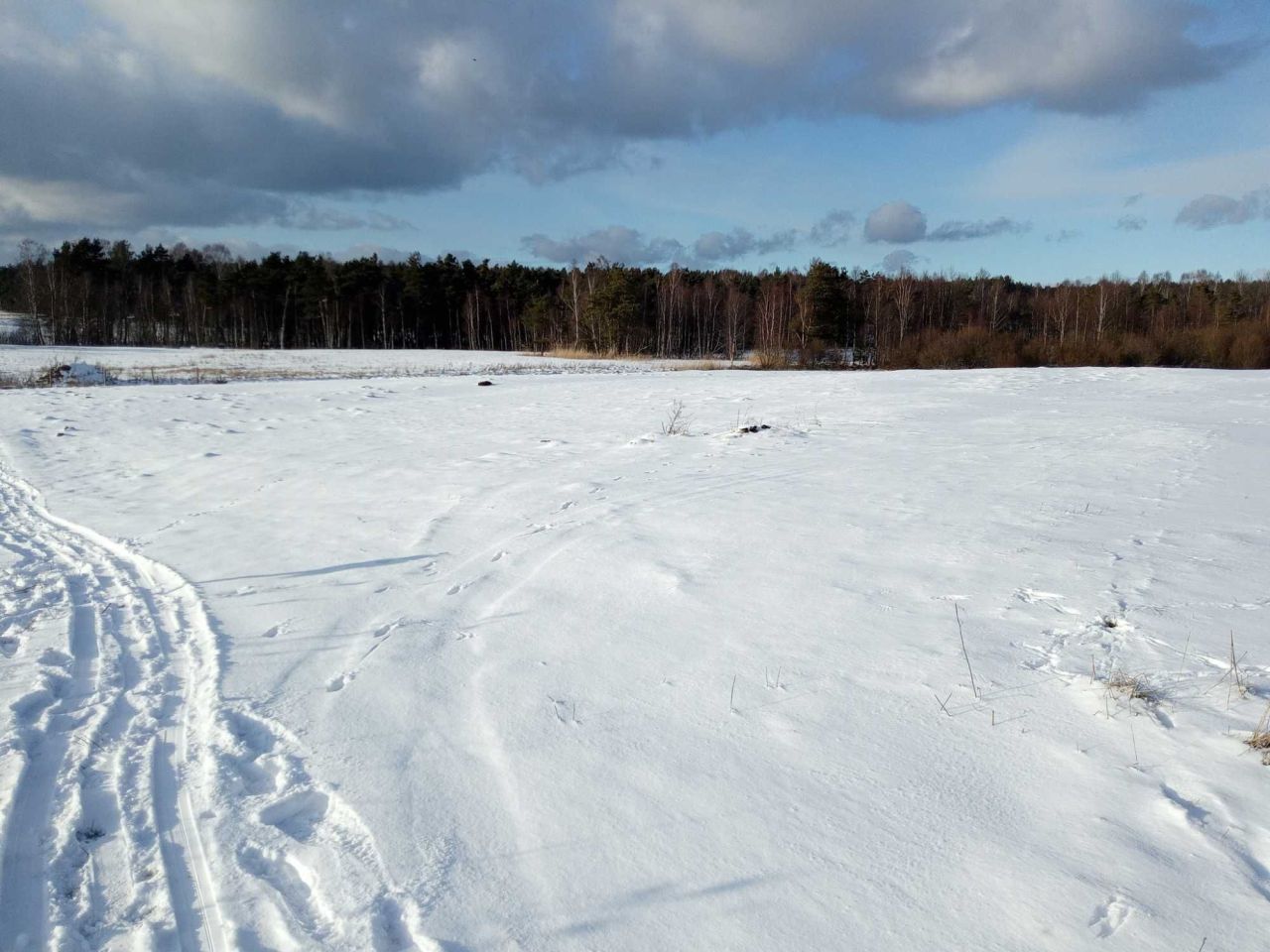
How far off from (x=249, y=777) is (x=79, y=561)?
443 cm

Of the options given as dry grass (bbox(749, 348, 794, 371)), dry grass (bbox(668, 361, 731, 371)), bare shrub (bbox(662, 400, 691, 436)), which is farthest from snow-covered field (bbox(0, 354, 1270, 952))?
dry grass (bbox(749, 348, 794, 371))

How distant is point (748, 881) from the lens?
264 cm

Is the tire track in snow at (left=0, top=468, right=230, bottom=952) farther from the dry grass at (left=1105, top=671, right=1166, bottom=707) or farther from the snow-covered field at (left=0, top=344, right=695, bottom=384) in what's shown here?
the snow-covered field at (left=0, top=344, right=695, bottom=384)

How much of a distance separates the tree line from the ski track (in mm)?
43229

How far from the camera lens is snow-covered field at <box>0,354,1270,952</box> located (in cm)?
254

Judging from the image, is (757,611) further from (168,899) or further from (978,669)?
(168,899)

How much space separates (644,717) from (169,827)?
2.05m

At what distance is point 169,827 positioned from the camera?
9.62ft

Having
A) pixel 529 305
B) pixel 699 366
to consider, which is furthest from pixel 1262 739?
pixel 529 305

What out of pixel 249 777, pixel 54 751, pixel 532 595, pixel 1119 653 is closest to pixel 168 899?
pixel 249 777

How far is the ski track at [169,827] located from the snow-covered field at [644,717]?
15mm

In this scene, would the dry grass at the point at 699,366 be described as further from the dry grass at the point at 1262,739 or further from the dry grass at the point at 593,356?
the dry grass at the point at 1262,739

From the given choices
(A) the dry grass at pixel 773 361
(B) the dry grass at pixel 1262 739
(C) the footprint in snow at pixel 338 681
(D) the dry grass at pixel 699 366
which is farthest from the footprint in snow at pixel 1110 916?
(A) the dry grass at pixel 773 361

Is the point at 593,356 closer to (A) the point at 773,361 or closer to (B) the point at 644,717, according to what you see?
(A) the point at 773,361
